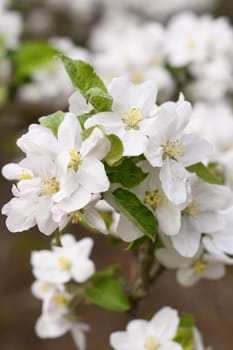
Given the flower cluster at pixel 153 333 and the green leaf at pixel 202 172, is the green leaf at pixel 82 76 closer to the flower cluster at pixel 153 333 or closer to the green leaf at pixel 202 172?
the green leaf at pixel 202 172

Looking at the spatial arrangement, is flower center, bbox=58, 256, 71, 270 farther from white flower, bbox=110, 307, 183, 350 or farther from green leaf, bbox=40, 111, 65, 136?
green leaf, bbox=40, 111, 65, 136

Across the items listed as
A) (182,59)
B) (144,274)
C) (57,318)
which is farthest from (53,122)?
(182,59)

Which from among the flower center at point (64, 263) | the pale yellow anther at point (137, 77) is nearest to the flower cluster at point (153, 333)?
the flower center at point (64, 263)

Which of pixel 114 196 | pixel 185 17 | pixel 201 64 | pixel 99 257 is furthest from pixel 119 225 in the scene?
pixel 99 257

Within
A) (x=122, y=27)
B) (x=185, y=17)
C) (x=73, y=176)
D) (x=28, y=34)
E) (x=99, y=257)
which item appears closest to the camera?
(x=73, y=176)

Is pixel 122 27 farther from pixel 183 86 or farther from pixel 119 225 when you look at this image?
pixel 119 225

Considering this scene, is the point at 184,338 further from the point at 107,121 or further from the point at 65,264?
the point at 107,121
